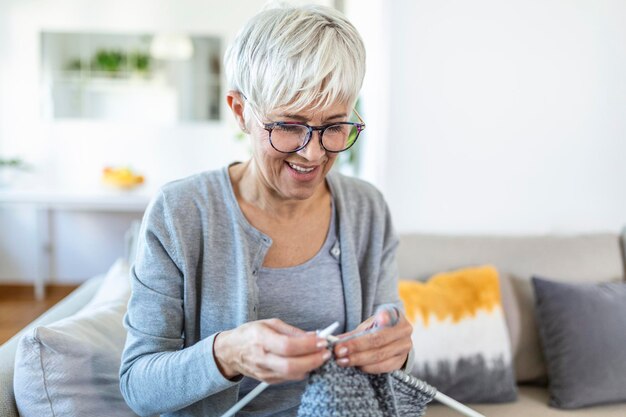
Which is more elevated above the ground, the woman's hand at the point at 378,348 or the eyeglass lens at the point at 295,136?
the eyeglass lens at the point at 295,136

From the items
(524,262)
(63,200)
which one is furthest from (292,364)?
(63,200)

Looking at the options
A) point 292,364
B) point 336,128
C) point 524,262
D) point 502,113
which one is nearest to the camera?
point 292,364

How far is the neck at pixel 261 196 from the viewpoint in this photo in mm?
1172

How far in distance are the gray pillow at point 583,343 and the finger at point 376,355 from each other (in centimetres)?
88

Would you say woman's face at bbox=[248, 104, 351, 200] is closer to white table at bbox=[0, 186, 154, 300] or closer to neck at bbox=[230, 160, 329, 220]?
neck at bbox=[230, 160, 329, 220]

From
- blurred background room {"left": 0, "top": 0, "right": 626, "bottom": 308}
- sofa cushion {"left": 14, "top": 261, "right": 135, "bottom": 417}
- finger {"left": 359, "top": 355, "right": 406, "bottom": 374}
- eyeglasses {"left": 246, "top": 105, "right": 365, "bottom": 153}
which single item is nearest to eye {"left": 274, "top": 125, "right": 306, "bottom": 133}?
eyeglasses {"left": 246, "top": 105, "right": 365, "bottom": 153}

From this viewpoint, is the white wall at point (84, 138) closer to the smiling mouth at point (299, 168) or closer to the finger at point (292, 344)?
the smiling mouth at point (299, 168)

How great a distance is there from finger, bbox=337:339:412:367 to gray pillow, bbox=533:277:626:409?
0.88 metres

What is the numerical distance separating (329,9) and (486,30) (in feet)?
3.89

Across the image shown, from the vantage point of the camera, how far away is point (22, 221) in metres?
4.65

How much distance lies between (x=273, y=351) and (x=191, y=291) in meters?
0.31

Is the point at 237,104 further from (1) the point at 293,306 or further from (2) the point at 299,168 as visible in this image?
(1) the point at 293,306

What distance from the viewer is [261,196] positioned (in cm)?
118

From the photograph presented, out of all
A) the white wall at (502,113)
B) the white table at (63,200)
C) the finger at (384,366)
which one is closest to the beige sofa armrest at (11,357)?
the finger at (384,366)
